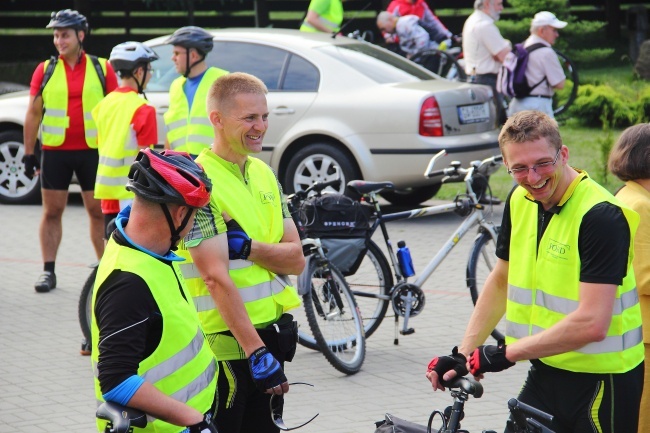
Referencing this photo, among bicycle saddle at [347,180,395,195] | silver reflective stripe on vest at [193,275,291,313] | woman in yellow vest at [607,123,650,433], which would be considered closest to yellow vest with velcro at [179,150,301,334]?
silver reflective stripe on vest at [193,275,291,313]

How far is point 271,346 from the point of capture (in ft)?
14.3

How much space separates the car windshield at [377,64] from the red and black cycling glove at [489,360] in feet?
25.8

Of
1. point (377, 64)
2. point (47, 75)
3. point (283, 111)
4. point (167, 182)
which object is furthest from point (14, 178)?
point (167, 182)

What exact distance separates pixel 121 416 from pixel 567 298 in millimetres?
1550

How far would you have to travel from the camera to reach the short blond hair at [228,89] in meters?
4.31

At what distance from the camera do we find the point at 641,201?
173 inches

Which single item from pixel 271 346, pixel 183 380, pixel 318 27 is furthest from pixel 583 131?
pixel 183 380

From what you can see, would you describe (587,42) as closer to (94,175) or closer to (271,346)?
(94,175)

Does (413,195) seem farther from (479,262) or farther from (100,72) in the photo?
(479,262)

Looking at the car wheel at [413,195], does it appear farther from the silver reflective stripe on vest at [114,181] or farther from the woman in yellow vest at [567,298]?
the woman in yellow vest at [567,298]

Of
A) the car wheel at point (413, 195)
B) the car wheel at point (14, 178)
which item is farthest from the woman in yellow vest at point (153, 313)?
the car wheel at point (14, 178)

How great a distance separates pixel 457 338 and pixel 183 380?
15.2 ft

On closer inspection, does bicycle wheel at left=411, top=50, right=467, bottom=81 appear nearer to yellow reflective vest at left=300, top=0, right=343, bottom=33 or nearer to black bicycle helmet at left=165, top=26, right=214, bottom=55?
yellow reflective vest at left=300, top=0, right=343, bottom=33

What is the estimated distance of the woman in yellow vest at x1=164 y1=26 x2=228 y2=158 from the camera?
26.4 feet
